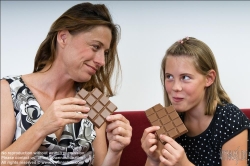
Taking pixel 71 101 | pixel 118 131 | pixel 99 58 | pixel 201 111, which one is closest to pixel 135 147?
pixel 201 111

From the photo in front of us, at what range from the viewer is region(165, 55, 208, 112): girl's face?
168 centimetres

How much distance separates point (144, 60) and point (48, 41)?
778 millimetres

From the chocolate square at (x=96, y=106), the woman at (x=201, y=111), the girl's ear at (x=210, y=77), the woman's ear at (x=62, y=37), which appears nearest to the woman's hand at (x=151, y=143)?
the woman at (x=201, y=111)

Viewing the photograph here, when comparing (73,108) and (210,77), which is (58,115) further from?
(210,77)

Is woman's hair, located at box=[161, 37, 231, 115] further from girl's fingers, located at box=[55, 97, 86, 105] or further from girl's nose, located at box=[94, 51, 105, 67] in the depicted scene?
girl's fingers, located at box=[55, 97, 86, 105]

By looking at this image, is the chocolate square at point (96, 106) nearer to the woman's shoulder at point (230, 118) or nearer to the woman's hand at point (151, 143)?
the woman's hand at point (151, 143)

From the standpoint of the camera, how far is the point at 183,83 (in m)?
1.69

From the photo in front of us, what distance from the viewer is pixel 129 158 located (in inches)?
80.4

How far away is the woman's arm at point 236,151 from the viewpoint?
1.57 metres

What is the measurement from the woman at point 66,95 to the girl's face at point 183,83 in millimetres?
303

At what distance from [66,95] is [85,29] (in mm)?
360

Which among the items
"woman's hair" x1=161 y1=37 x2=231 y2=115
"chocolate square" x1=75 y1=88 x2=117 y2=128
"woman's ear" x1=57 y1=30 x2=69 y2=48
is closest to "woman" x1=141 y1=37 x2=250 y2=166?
"woman's hair" x1=161 y1=37 x2=231 y2=115

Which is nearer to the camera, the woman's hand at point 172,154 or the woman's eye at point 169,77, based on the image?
the woman's hand at point 172,154

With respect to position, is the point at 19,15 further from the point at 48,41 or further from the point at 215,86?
the point at 215,86
